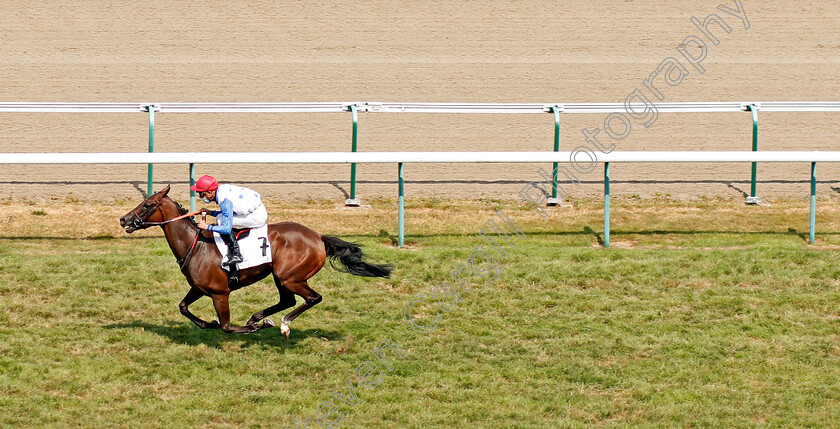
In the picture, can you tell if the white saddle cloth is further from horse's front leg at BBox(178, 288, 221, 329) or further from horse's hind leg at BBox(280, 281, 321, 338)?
horse's front leg at BBox(178, 288, 221, 329)

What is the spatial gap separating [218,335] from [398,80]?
7.12 metres

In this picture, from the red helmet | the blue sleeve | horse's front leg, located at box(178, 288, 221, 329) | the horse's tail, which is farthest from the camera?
the horse's tail

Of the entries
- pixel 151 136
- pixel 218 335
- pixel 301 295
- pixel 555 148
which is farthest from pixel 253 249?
pixel 555 148

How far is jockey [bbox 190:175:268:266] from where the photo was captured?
681 cm

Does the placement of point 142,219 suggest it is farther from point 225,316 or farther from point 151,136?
point 151,136

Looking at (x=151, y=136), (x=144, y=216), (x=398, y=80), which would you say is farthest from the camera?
(x=398, y=80)

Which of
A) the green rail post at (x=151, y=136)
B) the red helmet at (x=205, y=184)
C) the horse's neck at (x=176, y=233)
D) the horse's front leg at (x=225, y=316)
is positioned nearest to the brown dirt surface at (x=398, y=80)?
the green rail post at (x=151, y=136)

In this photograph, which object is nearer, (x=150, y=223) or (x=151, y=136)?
(x=150, y=223)

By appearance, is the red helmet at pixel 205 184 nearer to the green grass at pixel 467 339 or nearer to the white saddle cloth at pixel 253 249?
the white saddle cloth at pixel 253 249

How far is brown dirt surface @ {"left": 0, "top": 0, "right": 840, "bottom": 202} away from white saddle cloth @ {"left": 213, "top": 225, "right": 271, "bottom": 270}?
408cm

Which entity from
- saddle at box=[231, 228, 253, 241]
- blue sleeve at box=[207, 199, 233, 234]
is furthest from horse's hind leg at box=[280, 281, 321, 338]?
blue sleeve at box=[207, 199, 233, 234]

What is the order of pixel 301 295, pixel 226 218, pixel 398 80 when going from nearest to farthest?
pixel 226 218
pixel 301 295
pixel 398 80

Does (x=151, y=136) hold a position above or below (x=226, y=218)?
above

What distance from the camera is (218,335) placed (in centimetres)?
739
